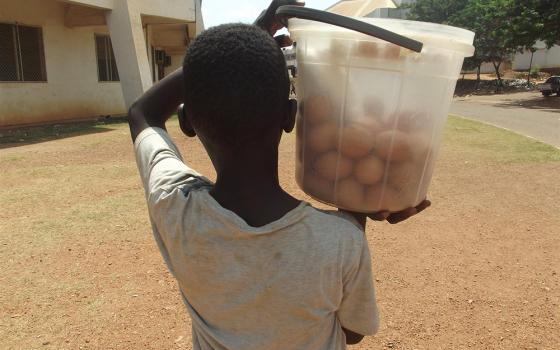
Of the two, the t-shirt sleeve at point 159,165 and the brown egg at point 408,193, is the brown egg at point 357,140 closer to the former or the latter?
the brown egg at point 408,193

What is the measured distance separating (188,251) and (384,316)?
213cm

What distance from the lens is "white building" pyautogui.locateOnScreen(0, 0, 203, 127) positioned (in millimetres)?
11094

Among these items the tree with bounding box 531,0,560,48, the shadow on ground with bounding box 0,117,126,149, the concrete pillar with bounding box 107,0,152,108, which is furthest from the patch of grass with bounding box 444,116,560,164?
the tree with bounding box 531,0,560,48

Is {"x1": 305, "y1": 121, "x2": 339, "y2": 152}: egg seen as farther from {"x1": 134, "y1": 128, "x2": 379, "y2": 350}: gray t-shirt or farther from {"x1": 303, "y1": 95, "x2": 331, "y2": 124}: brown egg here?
{"x1": 134, "y1": 128, "x2": 379, "y2": 350}: gray t-shirt

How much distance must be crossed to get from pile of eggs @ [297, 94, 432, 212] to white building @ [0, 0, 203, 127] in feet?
36.7

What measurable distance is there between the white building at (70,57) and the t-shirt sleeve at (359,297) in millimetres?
11415

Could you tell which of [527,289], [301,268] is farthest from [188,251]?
[527,289]

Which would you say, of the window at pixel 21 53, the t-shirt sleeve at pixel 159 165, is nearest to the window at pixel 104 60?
the window at pixel 21 53

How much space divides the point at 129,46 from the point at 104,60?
2.59 meters

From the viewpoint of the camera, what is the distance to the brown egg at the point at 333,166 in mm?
1054

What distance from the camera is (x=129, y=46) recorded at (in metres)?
12.3

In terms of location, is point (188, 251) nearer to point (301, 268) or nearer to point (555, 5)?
point (301, 268)

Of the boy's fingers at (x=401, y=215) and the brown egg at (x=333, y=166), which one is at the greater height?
the brown egg at (x=333, y=166)

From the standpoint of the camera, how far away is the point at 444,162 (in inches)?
289
